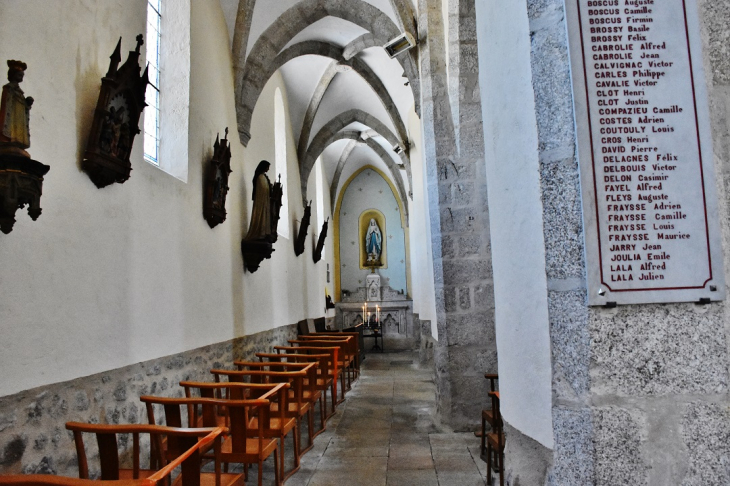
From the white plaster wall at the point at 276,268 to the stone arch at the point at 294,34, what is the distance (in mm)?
666

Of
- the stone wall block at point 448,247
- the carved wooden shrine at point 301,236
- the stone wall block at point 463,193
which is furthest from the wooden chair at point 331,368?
the carved wooden shrine at point 301,236

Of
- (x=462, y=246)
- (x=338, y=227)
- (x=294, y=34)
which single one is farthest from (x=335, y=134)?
(x=462, y=246)

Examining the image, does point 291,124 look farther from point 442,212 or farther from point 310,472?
point 310,472

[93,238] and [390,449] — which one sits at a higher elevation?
[93,238]

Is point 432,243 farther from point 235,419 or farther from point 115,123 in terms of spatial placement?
point 115,123

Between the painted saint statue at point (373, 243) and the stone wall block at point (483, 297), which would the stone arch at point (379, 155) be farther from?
the stone wall block at point (483, 297)

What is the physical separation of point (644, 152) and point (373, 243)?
14.2 meters

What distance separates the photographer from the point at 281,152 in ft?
31.6

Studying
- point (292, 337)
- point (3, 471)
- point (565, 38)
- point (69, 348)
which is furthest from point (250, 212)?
point (565, 38)

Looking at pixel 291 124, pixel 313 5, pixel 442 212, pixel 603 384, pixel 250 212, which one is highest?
pixel 313 5

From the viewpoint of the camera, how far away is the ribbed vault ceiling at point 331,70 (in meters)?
6.82

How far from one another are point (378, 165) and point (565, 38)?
46.9 ft

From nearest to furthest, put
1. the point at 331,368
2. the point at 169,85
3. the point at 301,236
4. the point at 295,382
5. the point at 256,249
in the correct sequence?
the point at 295,382
the point at 169,85
the point at 331,368
the point at 256,249
the point at 301,236

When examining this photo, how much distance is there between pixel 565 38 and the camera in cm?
178
